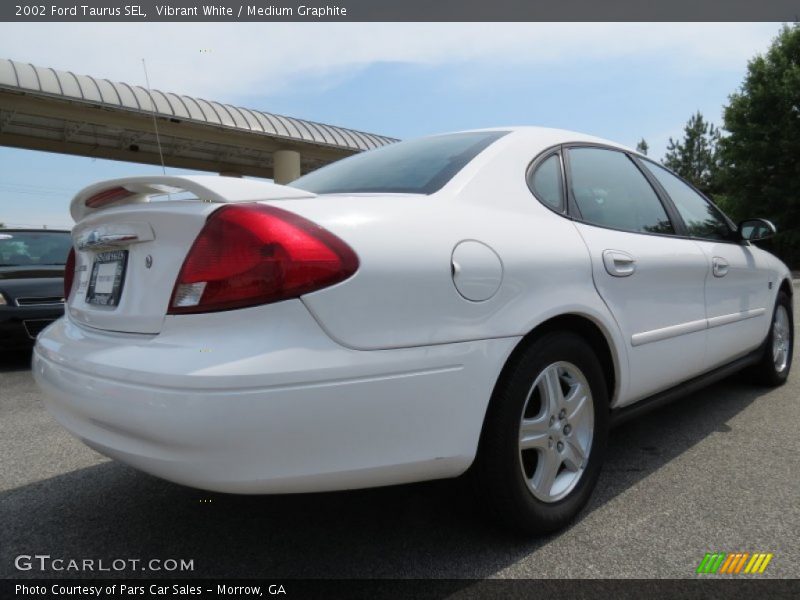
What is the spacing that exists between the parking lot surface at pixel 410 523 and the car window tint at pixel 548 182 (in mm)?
1075

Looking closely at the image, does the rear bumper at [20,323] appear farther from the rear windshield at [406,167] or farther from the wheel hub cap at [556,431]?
the wheel hub cap at [556,431]

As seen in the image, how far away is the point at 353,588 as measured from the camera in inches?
68.7

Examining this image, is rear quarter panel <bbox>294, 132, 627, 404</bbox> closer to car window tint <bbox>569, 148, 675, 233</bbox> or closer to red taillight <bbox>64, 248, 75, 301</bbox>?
car window tint <bbox>569, 148, 675, 233</bbox>

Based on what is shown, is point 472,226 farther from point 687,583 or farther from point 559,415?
point 687,583

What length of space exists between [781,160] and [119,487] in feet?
90.5

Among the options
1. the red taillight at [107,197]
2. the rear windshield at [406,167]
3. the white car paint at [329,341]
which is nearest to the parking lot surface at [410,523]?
the white car paint at [329,341]

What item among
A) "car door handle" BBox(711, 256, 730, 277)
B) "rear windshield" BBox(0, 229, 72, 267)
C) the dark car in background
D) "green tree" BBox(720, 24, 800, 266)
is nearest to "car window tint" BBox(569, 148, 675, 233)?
"car door handle" BBox(711, 256, 730, 277)

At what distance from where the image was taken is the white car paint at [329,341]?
57.6 inches

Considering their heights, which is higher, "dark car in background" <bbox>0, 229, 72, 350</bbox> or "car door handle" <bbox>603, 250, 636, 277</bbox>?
"car door handle" <bbox>603, 250, 636, 277</bbox>

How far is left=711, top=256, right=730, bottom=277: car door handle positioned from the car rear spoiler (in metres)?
2.26

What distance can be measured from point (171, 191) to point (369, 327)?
0.94m

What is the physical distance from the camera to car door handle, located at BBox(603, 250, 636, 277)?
2.27 metres

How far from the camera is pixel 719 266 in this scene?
3137 millimetres

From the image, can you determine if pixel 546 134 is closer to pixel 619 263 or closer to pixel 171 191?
pixel 619 263
